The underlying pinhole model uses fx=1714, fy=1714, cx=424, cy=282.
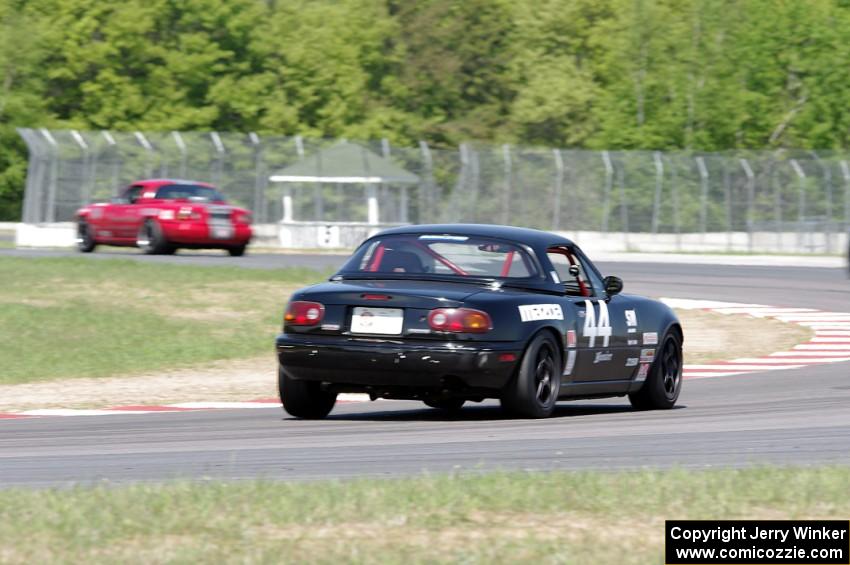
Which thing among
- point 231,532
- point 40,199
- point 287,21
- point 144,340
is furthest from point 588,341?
point 287,21

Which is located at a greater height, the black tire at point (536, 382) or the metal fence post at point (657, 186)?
the metal fence post at point (657, 186)

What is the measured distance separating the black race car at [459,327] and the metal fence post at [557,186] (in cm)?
3562

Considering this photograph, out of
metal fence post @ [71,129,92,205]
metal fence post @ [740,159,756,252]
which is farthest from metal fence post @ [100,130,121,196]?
metal fence post @ [740,159,756,252]

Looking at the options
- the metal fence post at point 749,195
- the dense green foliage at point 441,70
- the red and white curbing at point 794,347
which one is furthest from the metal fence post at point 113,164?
the dense green foliage at point 441,70

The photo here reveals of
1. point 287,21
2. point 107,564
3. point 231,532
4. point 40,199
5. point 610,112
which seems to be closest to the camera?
point 107,564

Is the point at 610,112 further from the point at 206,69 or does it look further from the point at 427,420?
the point at 427,420

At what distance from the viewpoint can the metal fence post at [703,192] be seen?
47.7m

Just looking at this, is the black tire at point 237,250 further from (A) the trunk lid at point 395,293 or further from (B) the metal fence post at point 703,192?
(A) the trunk lid at point 395,293

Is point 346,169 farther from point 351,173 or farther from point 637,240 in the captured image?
point 637,240

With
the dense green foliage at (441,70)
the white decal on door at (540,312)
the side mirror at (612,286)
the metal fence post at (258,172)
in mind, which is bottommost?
the white decal on door at (540,312)

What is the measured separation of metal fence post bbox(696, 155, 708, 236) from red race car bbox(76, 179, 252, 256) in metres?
16.8

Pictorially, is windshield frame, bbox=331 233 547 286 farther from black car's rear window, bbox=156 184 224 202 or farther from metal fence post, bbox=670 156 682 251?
metal fence post, bbox=670 156 682 251

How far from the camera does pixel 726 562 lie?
578 centimetres

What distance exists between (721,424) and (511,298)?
5.15 ft
